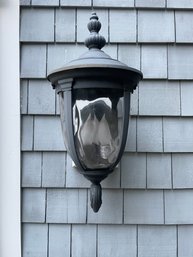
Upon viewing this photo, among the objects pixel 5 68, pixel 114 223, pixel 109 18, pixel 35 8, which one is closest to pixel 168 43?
pixel 109 18

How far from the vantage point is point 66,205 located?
1680 millimetres

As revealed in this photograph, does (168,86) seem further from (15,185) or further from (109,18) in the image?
(15,185)

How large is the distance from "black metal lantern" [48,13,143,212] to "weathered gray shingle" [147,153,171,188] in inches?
12.2

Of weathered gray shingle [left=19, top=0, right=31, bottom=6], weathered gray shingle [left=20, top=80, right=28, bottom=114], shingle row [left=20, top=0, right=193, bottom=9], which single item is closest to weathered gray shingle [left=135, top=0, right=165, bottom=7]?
shingle row [left=20, top=0, right=193, bottom=9]

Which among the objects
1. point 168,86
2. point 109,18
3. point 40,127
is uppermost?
point 109,18

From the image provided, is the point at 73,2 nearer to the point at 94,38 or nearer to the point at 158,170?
the point at 94,38

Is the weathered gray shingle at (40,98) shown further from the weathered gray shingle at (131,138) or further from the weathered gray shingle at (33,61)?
the weathered gray shingle at (131,138)

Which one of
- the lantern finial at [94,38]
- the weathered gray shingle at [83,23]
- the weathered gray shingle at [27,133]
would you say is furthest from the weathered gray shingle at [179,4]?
the weathered gray shingle at [27,133]

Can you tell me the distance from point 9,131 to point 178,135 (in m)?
0.83

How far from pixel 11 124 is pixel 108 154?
0.54m

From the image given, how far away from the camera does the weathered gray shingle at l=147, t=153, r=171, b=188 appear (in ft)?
5.57

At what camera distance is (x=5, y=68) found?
1706 millimetres

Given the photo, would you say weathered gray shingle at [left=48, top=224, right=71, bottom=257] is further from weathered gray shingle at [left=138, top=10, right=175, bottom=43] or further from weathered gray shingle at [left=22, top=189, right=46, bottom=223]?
weathered gray shingle at [left=138, top=10, right=175, bottom=43]

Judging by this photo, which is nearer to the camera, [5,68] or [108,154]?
[108,154]
